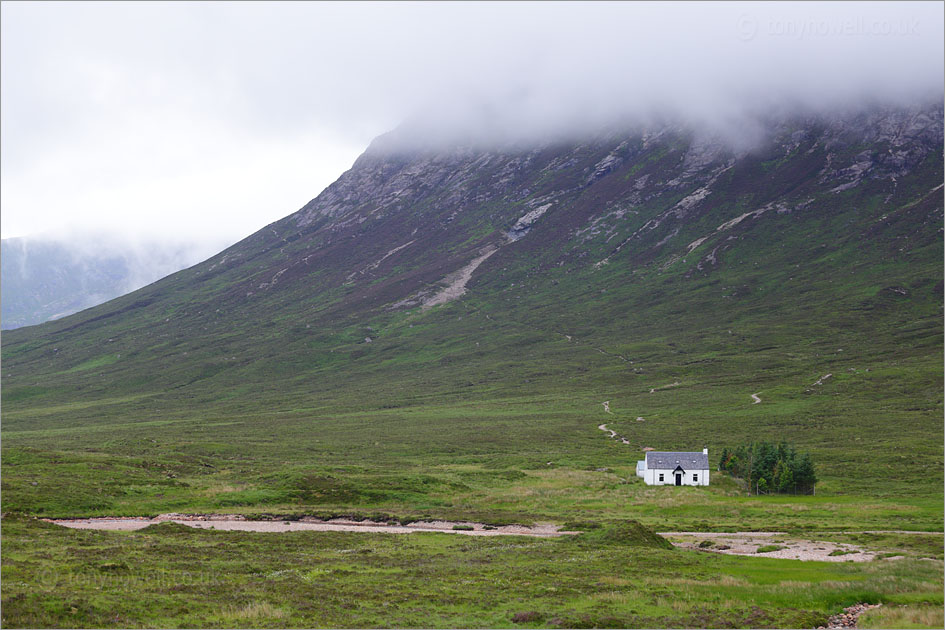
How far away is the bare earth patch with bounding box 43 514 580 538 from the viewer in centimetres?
5719

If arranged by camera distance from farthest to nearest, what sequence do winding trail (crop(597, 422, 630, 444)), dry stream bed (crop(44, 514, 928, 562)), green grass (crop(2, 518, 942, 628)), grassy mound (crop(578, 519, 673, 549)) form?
1. winding trail (crop(597, 422, 630, 444))
2. dry stream bed (crop(44, 514, 928, 562))
3. grassy mound (crop(578, 519, 673, 549))
4. green grass (crop(2, 518, 942, 628))

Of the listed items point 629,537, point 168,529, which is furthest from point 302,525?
point 629,537

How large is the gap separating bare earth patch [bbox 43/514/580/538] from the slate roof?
37781 millimetres

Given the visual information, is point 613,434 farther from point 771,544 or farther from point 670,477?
point 771,544

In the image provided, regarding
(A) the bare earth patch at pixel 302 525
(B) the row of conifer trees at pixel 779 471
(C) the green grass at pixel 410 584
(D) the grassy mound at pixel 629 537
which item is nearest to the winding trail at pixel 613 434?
(B) the row of conifer trees at pixel 779 471

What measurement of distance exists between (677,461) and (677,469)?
3.76 feet

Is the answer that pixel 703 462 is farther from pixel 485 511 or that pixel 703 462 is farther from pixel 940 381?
pixel 940 381

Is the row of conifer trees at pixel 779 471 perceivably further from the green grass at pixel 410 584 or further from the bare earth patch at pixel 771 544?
the green grass at pixel 410 584

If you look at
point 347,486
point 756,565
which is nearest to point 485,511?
point 347,486

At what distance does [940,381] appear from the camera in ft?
560

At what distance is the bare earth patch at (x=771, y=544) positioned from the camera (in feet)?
152

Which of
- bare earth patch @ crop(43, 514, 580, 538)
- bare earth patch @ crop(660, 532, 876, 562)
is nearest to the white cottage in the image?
bare earth patch @ crop(660, 532, 876, 562)

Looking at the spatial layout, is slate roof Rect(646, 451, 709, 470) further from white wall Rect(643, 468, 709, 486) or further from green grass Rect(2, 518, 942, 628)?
green grass Rect(2, 518, 942, 628)

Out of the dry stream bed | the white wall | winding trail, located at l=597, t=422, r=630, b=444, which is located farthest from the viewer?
winding trail, located at l=597, t=422, r=630, b=444
